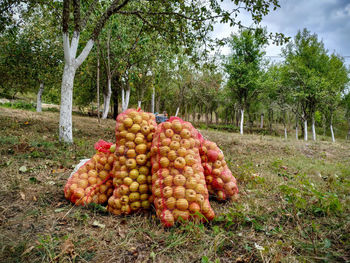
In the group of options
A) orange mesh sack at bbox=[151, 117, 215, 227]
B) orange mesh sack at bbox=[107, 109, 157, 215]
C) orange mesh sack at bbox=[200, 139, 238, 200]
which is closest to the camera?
orange mesh sack at bbox=[151, 117, 215, 227]

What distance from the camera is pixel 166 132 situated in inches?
94.3

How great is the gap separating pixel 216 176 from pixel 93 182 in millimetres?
→ 1707

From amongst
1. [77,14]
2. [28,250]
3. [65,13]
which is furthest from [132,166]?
[77,14]

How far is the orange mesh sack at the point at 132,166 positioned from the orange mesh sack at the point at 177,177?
185mm

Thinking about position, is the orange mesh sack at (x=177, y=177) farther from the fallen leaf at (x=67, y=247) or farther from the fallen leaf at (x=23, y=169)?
the fallen leaf at (x=23, y=169)

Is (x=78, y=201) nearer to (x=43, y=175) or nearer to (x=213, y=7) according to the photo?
(x=43, y=175)

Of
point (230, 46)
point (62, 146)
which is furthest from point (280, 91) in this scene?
point (62, 146)

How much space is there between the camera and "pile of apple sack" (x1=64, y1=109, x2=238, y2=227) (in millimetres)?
2098

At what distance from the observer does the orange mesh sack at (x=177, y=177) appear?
2.04 meters

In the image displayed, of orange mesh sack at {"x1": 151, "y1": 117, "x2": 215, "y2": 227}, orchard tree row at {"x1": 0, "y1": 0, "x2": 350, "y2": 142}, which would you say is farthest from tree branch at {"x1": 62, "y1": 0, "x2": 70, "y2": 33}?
orange mesh sack at {"x1": 151, "y1": 117, "x2": 215, "y2": 227}

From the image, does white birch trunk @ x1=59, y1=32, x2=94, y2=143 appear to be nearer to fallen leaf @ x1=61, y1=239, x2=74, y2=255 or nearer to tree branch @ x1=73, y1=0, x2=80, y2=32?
tree branch @ x1=73, y1=0, x2=80, y2=32

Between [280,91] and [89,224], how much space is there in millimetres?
26253

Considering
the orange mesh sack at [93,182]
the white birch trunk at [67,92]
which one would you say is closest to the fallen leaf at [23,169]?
the orange mesh sack at [93,182]

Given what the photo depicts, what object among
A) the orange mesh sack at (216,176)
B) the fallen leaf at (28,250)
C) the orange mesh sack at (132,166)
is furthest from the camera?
the orange mesh sack at (216,176)
